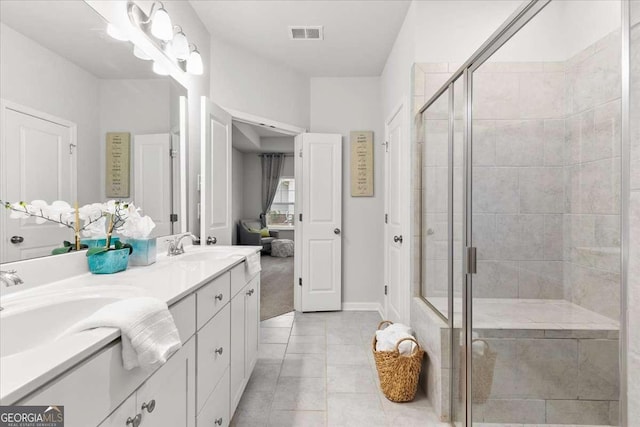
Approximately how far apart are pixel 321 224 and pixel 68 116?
8.59ft

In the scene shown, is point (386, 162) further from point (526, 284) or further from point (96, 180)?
point (96, 180)

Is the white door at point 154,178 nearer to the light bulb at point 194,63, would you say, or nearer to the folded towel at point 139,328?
the light bulb at point 194,63

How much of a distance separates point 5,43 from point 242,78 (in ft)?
7.27

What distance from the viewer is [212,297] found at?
4.53ft

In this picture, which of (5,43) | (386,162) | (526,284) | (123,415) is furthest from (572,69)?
(386,162)

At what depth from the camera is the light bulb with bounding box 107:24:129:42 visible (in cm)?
158

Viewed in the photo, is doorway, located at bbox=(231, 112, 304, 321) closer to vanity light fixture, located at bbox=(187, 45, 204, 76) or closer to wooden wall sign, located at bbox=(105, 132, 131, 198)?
vanity light fixture, located at bbox=(187, 45, 204, 76)

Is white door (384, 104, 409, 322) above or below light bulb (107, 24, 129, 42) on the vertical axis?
below

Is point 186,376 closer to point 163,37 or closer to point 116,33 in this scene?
point 116,33

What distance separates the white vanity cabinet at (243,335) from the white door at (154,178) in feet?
2.22

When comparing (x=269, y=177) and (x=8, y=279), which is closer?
(x=8, y=279)

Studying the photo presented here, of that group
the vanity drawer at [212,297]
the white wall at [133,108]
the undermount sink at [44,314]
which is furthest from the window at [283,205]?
the undermount sink at [44,314]

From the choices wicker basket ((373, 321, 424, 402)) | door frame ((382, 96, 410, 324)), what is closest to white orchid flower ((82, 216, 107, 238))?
wicker basket ((373, 321, 424, 402))

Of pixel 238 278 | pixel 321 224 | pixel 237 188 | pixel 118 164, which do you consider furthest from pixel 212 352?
pixel 237 188
